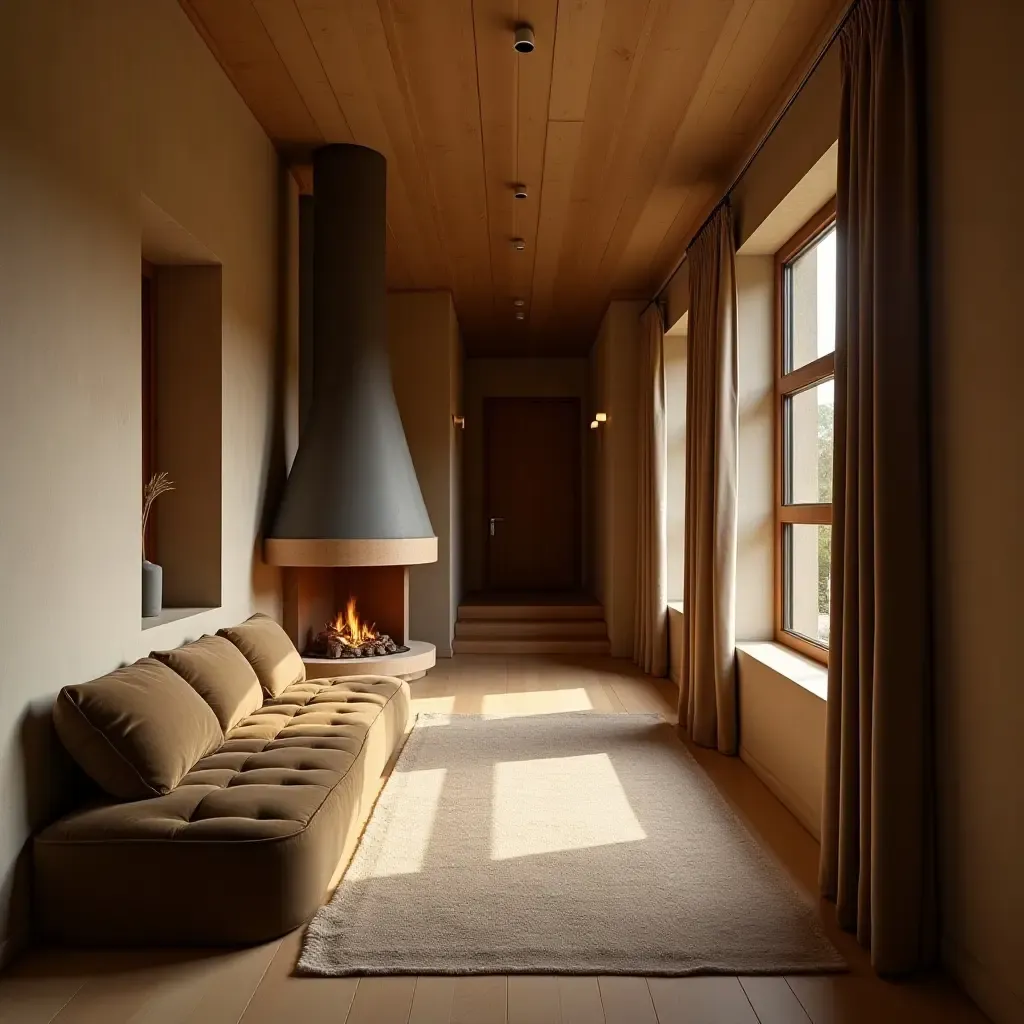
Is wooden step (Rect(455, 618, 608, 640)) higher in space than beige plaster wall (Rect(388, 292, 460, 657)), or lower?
lower

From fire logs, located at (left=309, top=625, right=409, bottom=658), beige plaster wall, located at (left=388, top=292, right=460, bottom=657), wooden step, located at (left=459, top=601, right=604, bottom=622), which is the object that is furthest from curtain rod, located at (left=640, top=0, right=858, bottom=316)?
wooden step, located at (left=459, top=601, right=604, bottom=622)

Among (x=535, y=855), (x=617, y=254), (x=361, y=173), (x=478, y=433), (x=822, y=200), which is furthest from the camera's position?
(x=478, y=433)

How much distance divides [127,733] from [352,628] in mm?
3218

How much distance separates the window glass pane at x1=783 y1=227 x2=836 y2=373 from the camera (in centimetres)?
387

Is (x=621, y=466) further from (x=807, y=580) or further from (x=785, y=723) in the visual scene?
(x=785, y=723)

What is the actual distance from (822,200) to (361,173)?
226 centimetres

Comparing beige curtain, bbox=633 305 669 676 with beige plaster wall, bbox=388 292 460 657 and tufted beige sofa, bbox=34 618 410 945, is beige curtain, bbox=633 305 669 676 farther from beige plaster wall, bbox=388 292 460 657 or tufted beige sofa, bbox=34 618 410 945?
tufted beige sofa, bbox=34 618 410 945

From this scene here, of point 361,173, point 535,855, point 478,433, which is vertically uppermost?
point 361,173

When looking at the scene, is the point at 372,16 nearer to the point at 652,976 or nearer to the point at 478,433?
the point at 652,976

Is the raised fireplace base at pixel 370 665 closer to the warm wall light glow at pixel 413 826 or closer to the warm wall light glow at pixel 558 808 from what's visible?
the warm wall light glow at pixel 413 826

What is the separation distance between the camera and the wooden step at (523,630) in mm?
7730

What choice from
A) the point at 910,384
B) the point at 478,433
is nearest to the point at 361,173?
the point at 910,384

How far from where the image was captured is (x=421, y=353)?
7.26 metres

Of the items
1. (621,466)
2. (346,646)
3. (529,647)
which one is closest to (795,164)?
(346,646)
